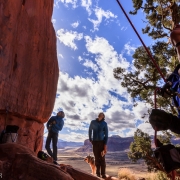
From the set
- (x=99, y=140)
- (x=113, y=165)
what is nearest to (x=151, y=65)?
(x=99, y=140)

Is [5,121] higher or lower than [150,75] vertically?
lower

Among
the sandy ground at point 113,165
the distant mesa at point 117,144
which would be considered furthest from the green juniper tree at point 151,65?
the distant mesa at point 117,144

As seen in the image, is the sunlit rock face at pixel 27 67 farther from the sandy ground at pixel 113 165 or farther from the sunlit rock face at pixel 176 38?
the sandy ground at pixel 113 165

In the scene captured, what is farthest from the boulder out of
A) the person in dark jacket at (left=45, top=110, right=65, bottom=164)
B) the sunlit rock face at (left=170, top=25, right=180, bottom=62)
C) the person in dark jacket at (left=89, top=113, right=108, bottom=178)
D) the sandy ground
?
the sandy ground

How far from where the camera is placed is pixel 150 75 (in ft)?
45.4

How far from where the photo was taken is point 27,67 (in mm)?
6945

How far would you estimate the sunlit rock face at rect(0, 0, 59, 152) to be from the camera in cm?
607

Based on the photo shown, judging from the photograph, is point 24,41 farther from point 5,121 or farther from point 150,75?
point 150,75

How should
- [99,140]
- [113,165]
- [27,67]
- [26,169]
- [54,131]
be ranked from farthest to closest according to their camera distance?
1. [113,165]
2. [54,131]
3. [99,140]
4. [27,67]
5. [26,169]

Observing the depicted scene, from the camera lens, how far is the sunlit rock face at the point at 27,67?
6.07 meters

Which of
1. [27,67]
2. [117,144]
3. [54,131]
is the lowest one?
[117,144]

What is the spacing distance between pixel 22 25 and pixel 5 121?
3.47m

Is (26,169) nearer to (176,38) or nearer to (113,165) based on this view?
(176,38)

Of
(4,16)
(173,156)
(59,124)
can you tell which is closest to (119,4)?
(173,156)
